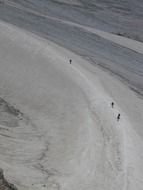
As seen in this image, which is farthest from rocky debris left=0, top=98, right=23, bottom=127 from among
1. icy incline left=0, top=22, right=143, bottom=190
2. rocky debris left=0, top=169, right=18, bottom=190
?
rocky debris left=0, top=169, right=18, bottom=190

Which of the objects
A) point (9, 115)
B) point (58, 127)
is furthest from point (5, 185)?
point (9, 115)

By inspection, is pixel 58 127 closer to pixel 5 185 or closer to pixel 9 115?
pixel 9 115

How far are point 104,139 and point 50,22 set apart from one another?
82.8 ft

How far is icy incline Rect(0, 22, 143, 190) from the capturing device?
948 inches

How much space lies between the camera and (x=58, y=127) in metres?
29.9

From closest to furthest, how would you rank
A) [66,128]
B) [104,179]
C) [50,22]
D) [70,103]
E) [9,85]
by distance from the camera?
[104,179] → [66,128] → [70,103] → [9,85] → [50,22]

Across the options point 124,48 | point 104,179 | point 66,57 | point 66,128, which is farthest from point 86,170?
point 124,48

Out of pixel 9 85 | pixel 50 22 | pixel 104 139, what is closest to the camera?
pixel 104 139

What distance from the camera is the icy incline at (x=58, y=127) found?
24078 mm

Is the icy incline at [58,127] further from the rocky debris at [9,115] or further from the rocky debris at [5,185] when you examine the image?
the rocky debris at [5,185]

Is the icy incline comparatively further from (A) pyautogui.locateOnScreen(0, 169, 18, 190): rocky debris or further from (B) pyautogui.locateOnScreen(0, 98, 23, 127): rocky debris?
(A) pyautogui.locateOnScreen(0, 169, 18, 190): rocky debris

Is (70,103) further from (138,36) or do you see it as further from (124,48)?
(138,36)

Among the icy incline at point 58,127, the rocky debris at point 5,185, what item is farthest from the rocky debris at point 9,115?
the rocky debris at point 5,185

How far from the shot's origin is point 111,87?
121 ft
